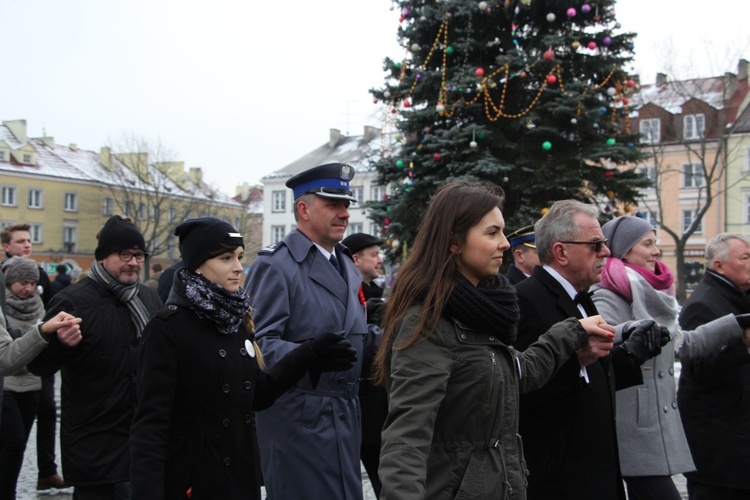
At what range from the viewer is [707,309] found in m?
5.50

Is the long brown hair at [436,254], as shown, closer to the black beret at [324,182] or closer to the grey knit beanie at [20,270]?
the black beret at [324,182]

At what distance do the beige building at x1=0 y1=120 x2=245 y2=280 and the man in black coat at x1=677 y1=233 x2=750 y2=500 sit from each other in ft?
190

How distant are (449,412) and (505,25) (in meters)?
13.6

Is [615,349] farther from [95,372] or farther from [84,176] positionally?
[84,176]

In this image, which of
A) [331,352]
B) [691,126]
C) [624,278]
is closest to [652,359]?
[624,278]

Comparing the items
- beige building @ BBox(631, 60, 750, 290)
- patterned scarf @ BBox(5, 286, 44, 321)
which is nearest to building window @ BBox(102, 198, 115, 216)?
beige building @ BBox(631, 60, 750, 290)

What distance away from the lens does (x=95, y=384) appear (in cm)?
517

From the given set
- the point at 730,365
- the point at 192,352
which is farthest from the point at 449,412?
the point at 730,365

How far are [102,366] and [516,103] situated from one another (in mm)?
12009

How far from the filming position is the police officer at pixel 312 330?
171 inches

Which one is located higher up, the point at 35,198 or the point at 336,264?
the point at 35,198

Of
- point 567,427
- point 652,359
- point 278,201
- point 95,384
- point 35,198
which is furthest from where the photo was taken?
point 278,201

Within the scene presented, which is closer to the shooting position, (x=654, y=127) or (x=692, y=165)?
(x=654, y=127)

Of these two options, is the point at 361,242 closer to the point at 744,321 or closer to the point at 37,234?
the point at 744,321
